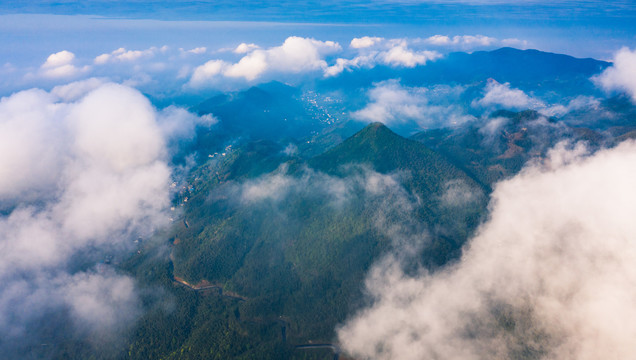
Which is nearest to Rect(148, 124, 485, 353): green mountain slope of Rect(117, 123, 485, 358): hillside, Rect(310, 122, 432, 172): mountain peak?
Rect(117, 123, 485, 358): hillside

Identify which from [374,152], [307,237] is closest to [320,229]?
[307,237]

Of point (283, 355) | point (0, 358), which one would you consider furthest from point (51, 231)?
point (283, 355)

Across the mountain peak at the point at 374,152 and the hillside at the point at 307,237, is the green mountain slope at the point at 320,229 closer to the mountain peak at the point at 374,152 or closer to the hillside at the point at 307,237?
the hillside at the point at 307,237

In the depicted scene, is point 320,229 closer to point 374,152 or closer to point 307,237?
point 307,237

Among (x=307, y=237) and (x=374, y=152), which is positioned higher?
(x=374, y=152)

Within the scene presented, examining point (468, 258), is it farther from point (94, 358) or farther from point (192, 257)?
point (94, 358)

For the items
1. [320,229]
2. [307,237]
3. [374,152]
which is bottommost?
[307,237]

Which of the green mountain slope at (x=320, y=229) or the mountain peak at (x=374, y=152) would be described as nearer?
the green mountain slope at (x=320, y=229)

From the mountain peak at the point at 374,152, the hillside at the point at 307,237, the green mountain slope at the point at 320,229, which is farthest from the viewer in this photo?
the mountain peak at the point at 374,152

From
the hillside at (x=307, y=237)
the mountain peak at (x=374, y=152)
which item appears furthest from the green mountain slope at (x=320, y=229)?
→ the mountain peak at (x=374, y=152)

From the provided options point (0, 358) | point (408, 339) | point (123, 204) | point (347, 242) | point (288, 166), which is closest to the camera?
point (408, 339)

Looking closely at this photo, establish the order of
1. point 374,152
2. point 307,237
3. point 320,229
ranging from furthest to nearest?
1. point 374,152
2. point 320,229
3. point 307,237
